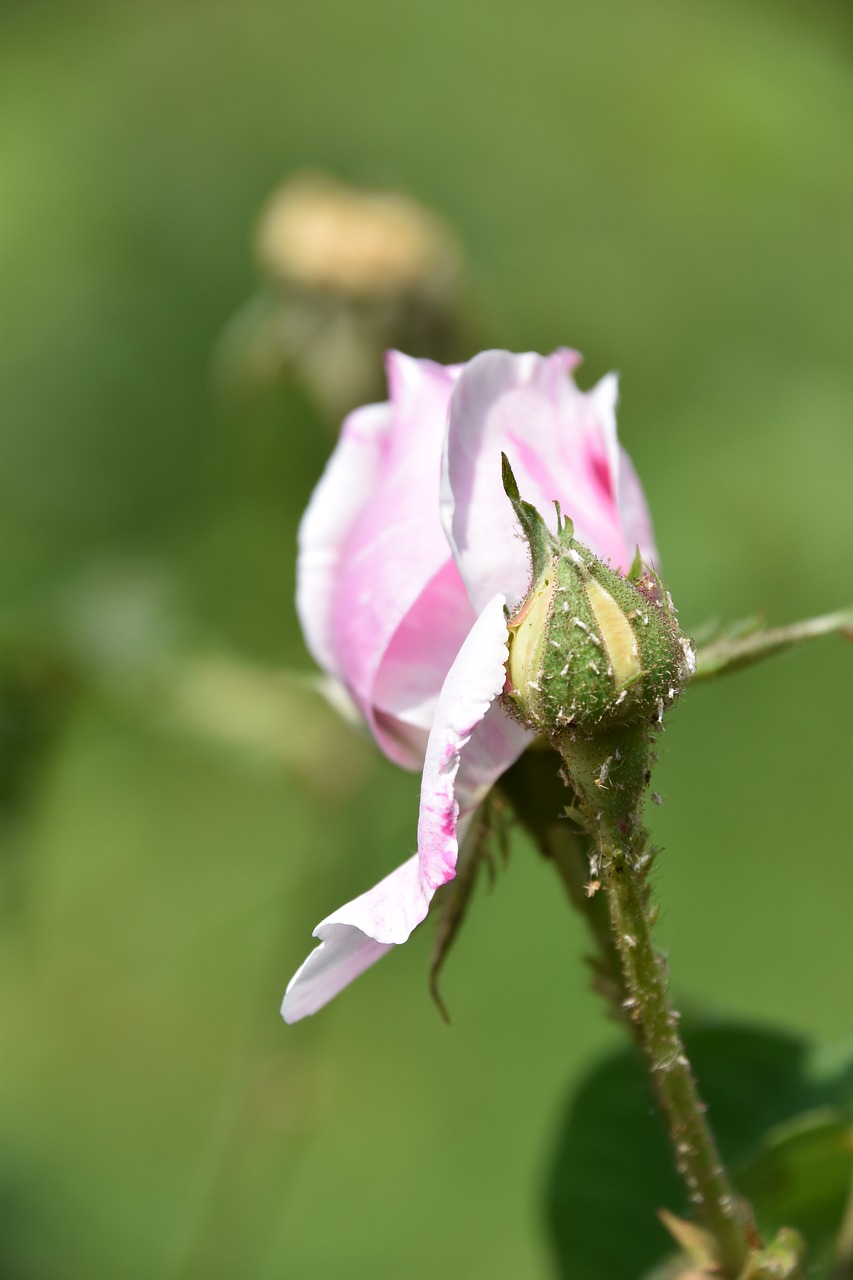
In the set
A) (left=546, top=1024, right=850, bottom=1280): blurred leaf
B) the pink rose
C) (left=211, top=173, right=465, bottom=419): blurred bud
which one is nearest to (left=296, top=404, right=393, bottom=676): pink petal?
the pink rose

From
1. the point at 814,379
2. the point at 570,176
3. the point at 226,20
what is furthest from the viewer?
the point at 226,20

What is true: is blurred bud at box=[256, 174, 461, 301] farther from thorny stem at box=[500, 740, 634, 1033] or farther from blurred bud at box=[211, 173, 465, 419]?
thorny stem at box=[500, 740, 634, 1033]

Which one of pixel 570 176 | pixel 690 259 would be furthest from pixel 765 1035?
pixel 570 176

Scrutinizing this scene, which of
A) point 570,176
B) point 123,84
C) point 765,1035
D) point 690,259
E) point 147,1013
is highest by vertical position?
point 123,84

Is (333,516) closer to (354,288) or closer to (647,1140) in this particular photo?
(647,1140)

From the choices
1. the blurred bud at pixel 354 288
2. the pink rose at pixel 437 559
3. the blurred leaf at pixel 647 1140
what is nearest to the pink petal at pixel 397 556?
the pink rose at pixel 437 559

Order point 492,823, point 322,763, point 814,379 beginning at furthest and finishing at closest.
→ point 814,379 < point 322,763 < point 492,823

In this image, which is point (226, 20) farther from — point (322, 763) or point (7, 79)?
point (322, 763)

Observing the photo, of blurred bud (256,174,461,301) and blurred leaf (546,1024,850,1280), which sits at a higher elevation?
blurred bud (256,174,461,301)
